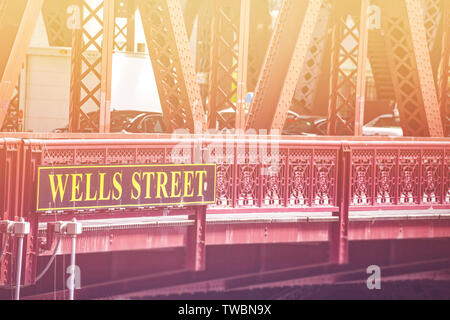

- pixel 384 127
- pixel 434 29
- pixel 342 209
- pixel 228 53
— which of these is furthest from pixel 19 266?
pixel 384 127

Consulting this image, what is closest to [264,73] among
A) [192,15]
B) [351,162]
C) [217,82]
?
[217,82]

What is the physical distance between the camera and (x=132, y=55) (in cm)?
1914

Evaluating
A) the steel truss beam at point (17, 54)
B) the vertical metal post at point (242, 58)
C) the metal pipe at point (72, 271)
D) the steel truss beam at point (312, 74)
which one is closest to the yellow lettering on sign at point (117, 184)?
the metal pipe at point (72, 271)

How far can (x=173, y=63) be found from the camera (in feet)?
45.9

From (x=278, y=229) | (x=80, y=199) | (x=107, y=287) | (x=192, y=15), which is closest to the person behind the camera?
(x=80, y=199)

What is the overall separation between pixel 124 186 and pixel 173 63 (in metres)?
3.77

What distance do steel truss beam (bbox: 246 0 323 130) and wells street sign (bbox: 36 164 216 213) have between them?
333cm

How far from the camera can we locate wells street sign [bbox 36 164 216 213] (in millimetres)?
10125

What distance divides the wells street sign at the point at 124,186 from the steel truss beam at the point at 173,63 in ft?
8.20

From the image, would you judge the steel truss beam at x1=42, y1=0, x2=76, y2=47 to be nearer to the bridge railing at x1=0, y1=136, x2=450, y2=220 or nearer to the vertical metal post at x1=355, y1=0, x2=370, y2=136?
the vertical metal post at x1=355, y1=0, x2=370, y2=136

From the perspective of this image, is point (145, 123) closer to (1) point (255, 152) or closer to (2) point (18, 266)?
(1) point (255, 152)

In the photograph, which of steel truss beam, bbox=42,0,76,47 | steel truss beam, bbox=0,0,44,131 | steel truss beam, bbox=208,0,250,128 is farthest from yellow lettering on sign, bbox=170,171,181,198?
steel truss beam, bbox=42,0,76,47
